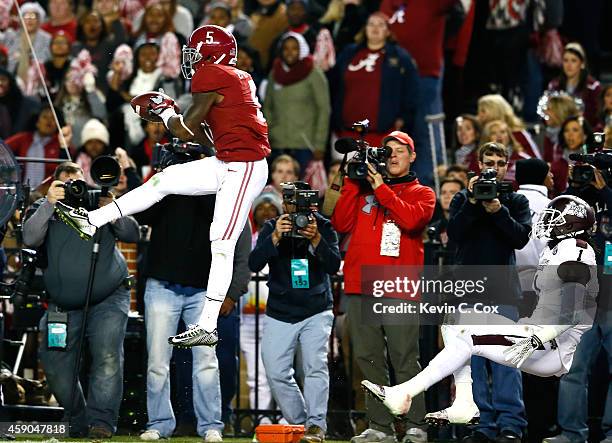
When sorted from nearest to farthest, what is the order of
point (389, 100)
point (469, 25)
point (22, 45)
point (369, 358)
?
point (369, 358), point (389, 100), point (469, 25), point (22, 45)

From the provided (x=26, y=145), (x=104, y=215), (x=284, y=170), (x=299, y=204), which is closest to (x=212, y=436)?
(x=299, y=204)

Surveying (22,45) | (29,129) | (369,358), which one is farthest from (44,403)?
(22,45)

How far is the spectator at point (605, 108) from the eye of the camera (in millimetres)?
14086

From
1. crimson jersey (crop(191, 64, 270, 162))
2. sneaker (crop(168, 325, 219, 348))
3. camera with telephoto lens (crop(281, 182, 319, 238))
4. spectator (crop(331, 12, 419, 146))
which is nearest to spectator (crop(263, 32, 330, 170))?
spectator (crop(331, 12, 419, 146))

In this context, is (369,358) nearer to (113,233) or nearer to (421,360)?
(421,360)

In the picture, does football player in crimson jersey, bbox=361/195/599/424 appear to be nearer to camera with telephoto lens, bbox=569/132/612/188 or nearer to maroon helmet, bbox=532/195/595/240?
maroon helmet, bbox=532/195/595/240

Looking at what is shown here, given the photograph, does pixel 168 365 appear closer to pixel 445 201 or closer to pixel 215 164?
pixel 215 164

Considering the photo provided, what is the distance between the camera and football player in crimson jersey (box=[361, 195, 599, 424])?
991cm

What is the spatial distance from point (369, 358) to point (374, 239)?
2.83 ft

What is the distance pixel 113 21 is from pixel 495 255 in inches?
289

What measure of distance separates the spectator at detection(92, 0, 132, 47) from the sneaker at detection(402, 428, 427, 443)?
7.37m

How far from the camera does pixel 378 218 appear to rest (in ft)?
36.5

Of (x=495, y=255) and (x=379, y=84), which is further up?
(x=379, y=84)

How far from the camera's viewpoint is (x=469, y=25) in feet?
52.2
